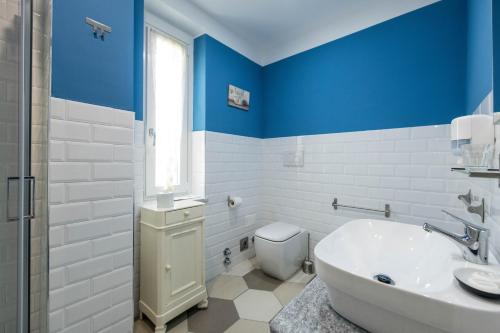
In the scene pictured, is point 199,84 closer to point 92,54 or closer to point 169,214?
point 92,54

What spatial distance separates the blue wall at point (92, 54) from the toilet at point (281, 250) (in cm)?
150

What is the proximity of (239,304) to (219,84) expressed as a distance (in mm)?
1917

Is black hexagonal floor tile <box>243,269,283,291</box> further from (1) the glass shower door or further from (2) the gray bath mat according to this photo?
(1) the glass shower door

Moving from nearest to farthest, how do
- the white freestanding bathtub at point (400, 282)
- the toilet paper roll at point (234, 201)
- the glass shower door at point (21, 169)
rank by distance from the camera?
the white freestanding bathtub at point (400, 282) < the glass shower door at point (21, 169) < the toilet paper roll at point (234, 201)

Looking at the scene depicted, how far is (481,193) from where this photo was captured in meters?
0.94

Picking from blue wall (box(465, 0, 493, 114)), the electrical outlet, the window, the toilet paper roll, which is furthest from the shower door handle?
blue wall (box(465, 0, 493, 114))

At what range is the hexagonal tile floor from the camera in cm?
139

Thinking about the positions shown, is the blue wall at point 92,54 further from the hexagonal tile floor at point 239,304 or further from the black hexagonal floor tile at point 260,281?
the black hexagonal floor tile at point 260,281

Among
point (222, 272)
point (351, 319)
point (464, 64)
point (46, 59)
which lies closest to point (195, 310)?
point (222, 272)

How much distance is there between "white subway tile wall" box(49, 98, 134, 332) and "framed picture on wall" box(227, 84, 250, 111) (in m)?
1.15

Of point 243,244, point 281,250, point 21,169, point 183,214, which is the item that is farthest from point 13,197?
point 243,244

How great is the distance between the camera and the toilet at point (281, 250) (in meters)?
1.85

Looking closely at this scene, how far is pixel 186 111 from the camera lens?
196cm

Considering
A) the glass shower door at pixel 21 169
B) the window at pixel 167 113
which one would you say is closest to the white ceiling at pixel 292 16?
the window at pixel 167 113
